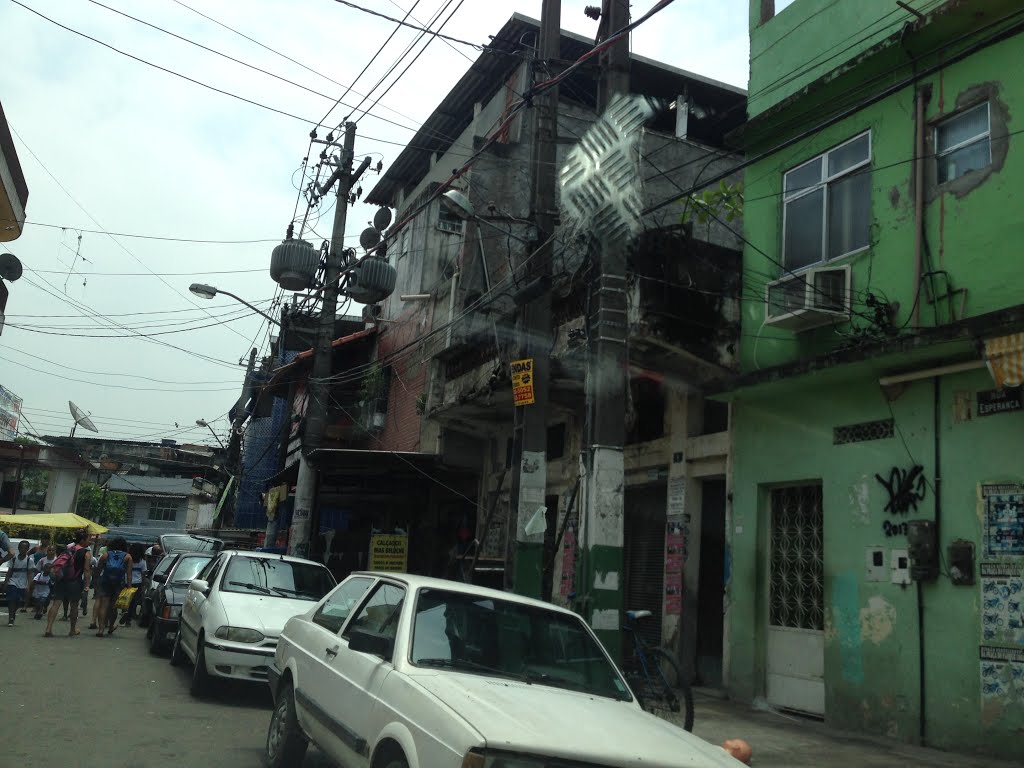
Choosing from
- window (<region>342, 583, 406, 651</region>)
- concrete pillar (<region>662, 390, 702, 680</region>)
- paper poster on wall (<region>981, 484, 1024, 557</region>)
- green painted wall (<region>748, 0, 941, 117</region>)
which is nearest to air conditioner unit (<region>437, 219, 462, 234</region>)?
concrete pillar (<region>662, 390, 702, 680</region>)

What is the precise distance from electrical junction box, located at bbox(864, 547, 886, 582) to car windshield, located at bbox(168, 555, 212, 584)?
9.67m

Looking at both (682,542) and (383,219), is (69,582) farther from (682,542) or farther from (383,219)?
(383,219)

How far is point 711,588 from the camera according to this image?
527 inches

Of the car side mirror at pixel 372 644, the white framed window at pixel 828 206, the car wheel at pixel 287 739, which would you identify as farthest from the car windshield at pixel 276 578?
the white framed window at pixel 828 206

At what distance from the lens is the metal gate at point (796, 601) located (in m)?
10.9

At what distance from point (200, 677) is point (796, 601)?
7.06 m

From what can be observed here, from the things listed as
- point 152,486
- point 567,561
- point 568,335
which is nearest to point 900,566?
point 568,335

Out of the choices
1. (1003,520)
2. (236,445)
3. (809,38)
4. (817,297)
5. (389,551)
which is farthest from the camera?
(236,445)

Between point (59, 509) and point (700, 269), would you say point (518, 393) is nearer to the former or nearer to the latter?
point (700, 269)

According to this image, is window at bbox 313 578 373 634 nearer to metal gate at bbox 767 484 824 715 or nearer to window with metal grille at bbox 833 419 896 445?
window with metal grille at bbox 833 419 896 445

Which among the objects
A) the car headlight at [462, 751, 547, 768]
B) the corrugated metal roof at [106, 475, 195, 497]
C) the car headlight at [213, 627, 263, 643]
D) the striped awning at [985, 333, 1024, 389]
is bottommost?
the car headlight at [213, 627, 263, 643]

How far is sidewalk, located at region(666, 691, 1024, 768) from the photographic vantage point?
8070 millimetres

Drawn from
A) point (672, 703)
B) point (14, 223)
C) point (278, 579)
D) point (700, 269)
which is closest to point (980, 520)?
point (672, 703)

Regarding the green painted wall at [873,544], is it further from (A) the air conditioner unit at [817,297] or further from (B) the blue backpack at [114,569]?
(B) the blue backpack at [114,569]
